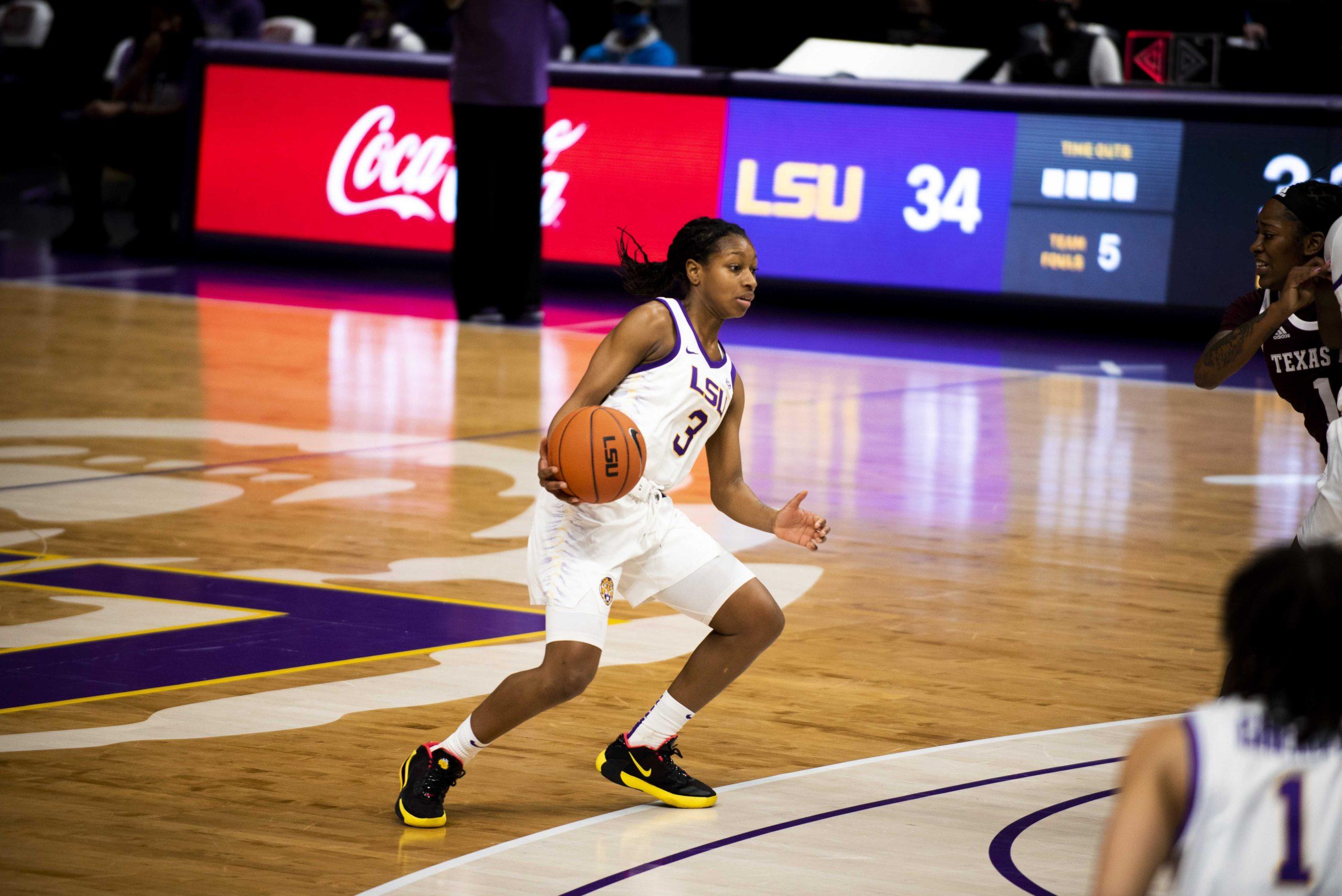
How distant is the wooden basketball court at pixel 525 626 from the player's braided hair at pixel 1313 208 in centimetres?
142

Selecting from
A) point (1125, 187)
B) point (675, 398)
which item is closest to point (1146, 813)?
point (675, 398)

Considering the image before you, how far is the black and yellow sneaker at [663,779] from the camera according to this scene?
444 centimetres

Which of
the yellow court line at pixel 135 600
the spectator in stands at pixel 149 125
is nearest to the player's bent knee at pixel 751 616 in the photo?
the yellow court line at pixel 135 600

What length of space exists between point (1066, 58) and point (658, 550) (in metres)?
11.4

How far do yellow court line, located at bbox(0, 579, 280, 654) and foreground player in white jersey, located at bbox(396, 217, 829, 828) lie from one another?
1810mm

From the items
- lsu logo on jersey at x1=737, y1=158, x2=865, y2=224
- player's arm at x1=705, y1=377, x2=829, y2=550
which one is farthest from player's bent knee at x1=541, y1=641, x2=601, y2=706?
lsu logo on jersey at x1=737, y1=158, x2=865, y2=224

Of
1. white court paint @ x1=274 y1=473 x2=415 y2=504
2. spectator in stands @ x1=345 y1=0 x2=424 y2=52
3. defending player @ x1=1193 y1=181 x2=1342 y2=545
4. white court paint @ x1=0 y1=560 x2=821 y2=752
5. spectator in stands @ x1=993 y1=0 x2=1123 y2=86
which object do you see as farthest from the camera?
spectator in stands @ x1=345 y1=0 x2=424 y2=52

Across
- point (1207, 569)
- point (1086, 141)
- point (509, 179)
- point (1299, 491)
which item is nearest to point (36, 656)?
point (1207, 569)

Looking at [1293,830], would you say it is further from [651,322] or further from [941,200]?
[941,200]

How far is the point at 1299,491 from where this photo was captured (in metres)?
8.66

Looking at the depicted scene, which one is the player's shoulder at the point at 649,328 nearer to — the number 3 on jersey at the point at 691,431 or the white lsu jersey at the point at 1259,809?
the number 3 on jersey at the point at 691,431

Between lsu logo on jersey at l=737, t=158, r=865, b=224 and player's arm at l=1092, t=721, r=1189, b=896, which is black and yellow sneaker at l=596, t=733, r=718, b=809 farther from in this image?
lsu logo on jersey at l=737, t=158, r=865, b=224

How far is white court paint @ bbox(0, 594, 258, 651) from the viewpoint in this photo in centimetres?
576

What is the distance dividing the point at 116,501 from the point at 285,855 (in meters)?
4.10
